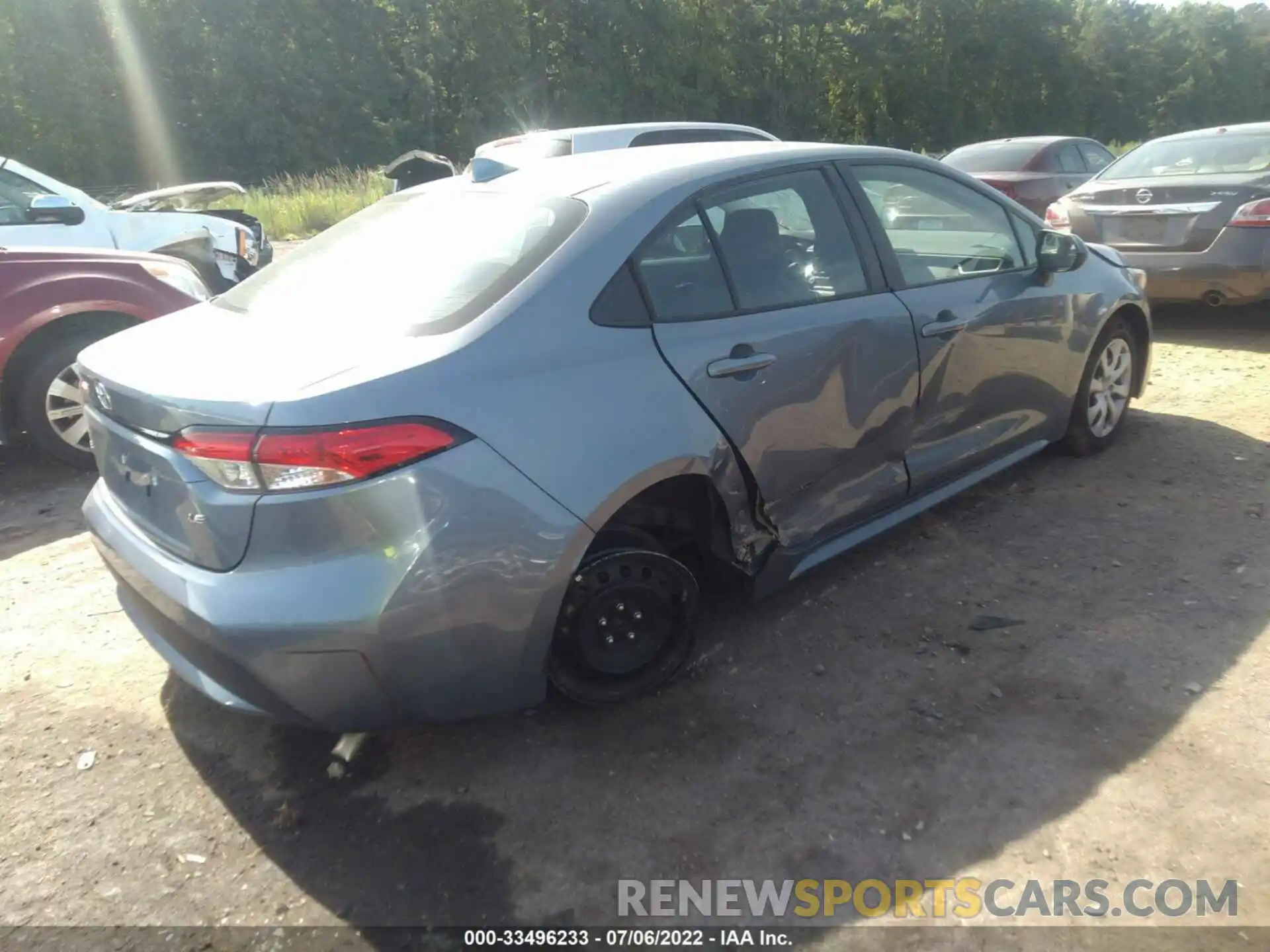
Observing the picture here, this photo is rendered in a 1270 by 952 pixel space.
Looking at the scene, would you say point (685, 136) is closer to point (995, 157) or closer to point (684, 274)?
point (995, 157)

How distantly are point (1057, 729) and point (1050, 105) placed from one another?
62937 mm

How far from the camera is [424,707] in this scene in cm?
262

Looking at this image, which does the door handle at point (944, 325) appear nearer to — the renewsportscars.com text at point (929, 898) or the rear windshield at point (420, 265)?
the rear windshield at point (420, 265)

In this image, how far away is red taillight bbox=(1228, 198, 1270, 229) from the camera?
670cm

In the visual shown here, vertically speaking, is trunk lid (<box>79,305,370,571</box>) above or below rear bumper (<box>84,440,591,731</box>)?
above

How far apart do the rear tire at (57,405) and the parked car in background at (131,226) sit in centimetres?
174

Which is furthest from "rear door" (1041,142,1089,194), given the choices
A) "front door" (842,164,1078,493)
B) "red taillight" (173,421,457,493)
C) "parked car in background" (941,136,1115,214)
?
"red taillight" (173,421,457,493)

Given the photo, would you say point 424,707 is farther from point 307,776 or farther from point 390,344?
point 390,344

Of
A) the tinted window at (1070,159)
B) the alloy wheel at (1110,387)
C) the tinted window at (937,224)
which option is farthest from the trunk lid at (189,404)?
the tinted window at (1070,159)

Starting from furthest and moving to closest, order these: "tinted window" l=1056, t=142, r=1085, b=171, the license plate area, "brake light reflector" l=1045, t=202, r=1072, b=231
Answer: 1. "tinted window" l=1056, t=142, r=1085, b=171
2. "brake light reflector" l=1045, t=202, r=1072, b=231
3. the license plate area

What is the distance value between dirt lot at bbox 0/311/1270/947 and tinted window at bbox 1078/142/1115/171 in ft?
29.8

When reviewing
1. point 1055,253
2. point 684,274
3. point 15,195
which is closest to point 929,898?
point 684,274

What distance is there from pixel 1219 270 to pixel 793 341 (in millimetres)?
5078

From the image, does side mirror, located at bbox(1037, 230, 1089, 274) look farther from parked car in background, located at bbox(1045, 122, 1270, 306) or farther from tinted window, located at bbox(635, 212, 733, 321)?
parked car in background, located at bbox(1045, 122, 1270, 306)
